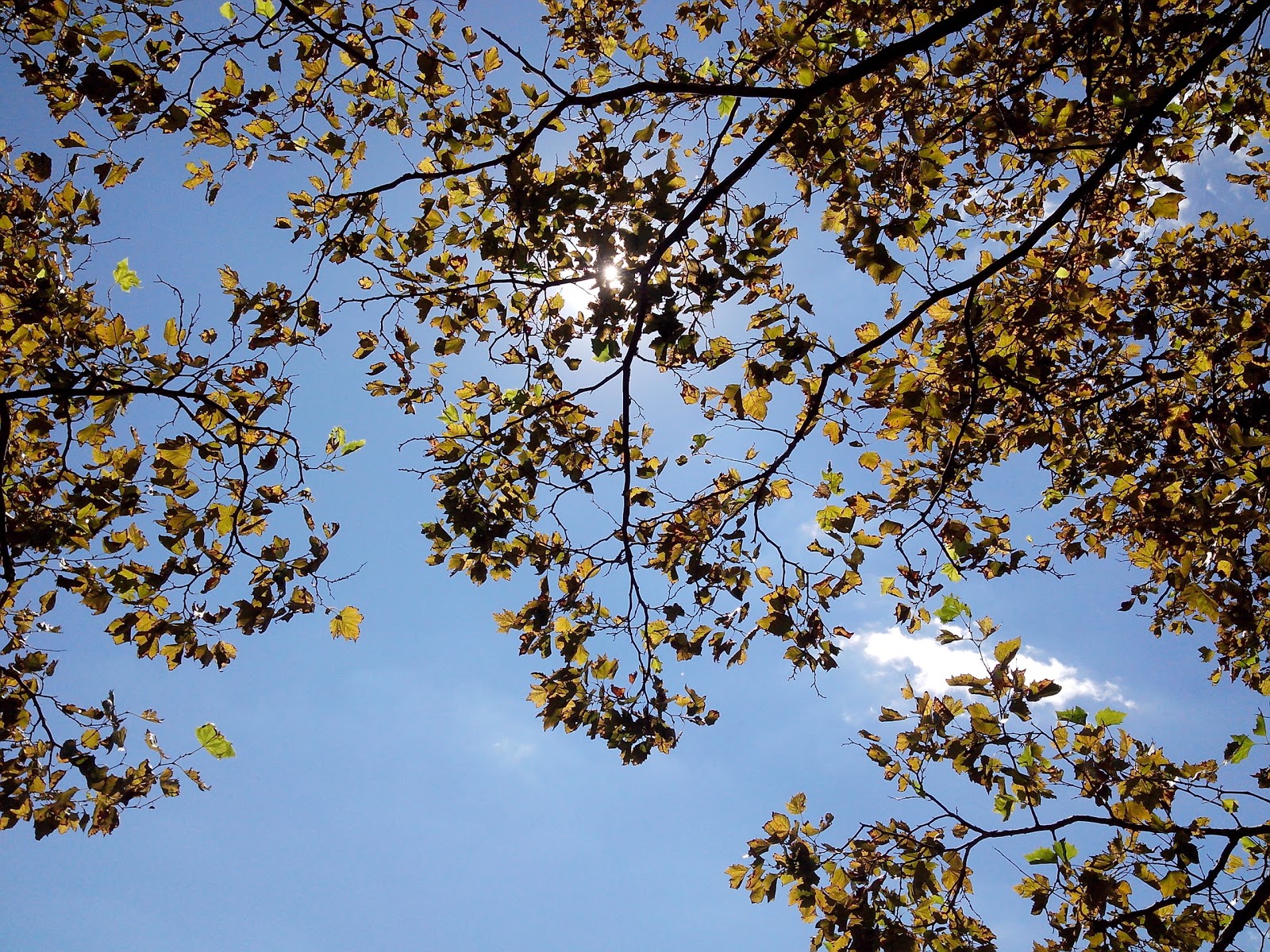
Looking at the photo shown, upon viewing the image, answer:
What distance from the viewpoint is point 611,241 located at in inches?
166

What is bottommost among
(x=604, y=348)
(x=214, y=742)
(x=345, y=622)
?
(x=214, y=742)

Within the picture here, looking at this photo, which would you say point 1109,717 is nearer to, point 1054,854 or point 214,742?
point 1054,854

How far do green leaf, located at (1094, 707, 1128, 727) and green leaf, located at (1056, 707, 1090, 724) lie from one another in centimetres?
7

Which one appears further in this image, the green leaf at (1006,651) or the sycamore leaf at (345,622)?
the sycamore leaf at (345,622)

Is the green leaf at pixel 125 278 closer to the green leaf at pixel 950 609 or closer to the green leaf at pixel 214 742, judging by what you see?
the green leaf at pixel 214 742

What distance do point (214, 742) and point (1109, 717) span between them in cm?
521

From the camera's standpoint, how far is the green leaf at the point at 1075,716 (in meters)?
3.80

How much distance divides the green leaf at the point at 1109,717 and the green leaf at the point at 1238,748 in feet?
2.19

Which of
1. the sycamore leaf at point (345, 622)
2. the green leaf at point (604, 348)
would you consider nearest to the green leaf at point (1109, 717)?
the green leaf at point (604, 348)

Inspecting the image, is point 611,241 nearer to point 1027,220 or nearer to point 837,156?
point 837,156

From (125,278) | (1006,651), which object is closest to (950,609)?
(1006,651)

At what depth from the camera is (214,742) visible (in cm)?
414

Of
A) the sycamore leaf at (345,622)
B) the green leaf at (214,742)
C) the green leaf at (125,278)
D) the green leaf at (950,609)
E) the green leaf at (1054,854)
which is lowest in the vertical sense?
the green leaf at (214,742)

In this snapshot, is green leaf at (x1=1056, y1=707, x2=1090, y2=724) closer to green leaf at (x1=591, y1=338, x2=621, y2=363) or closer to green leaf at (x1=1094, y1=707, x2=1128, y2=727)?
green leaf at (x1=1094, y1=707, x2=1128, y2=727)
